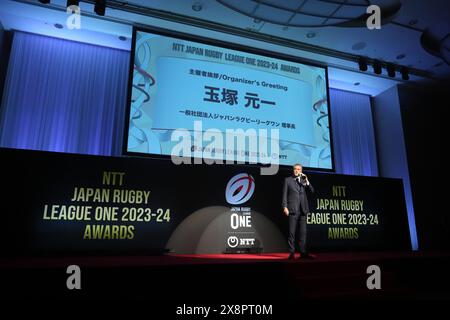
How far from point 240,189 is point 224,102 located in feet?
5.35

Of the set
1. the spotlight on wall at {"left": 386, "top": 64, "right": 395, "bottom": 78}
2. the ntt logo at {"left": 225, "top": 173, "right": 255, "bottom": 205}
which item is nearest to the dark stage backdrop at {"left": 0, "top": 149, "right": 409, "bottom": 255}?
the ntt logo at {"left": 225, "top": 173, "right": 255, "bottom": 205}

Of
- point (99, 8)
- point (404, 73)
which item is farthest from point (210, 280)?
point (404, 73)

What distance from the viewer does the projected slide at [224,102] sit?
4723 mm

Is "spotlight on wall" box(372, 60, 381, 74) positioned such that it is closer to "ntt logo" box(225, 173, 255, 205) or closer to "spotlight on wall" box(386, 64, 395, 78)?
"spotlight on wall" box(386, 64, 395, 78)

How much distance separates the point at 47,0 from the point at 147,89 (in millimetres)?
1899

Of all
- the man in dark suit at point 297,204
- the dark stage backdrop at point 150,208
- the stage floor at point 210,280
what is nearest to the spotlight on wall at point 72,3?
the dark stage backdrop at point 150,208

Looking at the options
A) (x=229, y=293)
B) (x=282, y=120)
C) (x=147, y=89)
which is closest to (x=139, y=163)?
(x=147, y=89)

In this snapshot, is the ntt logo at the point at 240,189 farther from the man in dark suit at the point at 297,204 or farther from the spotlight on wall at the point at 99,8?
the spotlight on wall at the point at 99,8

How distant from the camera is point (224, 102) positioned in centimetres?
511

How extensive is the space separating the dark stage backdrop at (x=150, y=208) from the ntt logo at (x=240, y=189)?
0.02 metres

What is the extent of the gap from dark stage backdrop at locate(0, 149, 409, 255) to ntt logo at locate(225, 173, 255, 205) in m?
0.02

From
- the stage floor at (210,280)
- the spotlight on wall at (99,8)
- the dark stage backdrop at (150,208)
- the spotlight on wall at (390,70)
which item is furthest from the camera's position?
the spotlight on wall at (390,70)

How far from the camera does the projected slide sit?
15.5 feet
